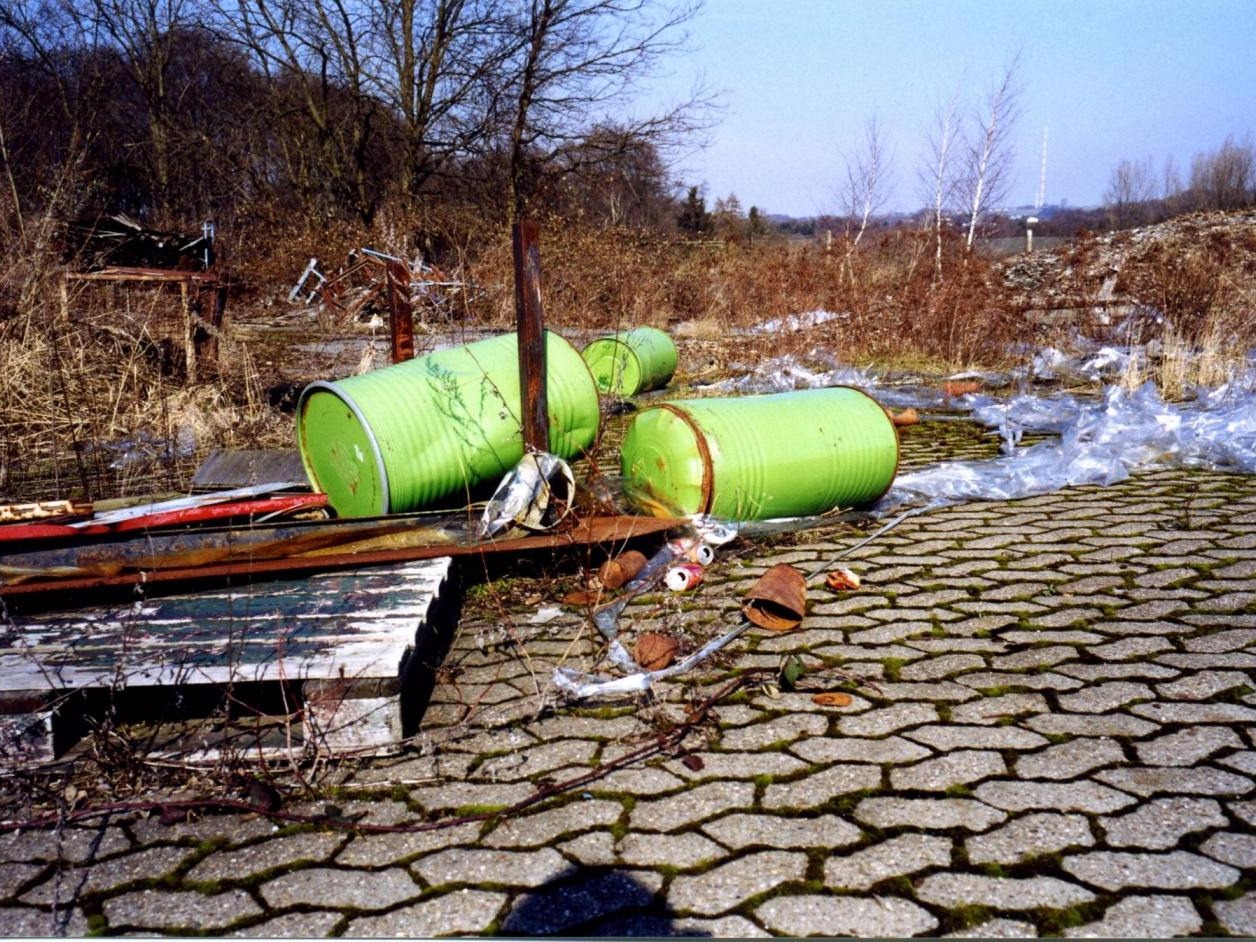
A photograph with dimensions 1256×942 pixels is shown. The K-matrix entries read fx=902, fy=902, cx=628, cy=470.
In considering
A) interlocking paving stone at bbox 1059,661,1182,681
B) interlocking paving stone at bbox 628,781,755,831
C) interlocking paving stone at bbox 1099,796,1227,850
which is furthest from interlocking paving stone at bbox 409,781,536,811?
interlocking paving stone at bbox 1059,661,1182,681

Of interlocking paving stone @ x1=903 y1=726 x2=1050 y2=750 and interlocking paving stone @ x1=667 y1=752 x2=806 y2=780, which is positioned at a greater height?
interlocking paving stone @ x1=903 y1=726 x2=1050 y2=750

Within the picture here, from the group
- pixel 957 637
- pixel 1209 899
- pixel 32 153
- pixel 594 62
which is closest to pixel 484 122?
pixel 594 62

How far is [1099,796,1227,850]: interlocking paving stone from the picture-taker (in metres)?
2.09

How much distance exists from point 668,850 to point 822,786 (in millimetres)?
490

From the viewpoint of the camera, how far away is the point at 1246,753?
2.44m

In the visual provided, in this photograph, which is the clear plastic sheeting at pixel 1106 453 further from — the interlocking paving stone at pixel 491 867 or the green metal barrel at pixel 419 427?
the interlocking paving stone at pixel 491 867

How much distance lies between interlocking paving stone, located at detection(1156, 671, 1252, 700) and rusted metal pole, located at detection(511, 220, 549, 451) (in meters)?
2.61

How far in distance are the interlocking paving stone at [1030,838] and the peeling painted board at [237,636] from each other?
1608 mm

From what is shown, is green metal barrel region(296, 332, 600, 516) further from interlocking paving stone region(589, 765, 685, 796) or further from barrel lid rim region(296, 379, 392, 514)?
interlocking paving stone region(589, 765, 685, 796)

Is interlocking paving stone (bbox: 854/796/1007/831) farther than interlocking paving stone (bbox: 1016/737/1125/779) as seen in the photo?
No

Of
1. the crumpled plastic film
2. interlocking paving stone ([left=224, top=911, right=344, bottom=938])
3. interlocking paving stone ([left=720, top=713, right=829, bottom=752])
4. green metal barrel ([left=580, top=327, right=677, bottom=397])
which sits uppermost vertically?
green metal barrel ([left=580, top=327, right=677, bottom=397])

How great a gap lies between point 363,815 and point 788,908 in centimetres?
110

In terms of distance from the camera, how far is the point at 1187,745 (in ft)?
8.21

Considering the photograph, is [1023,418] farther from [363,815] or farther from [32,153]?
[32,153]
